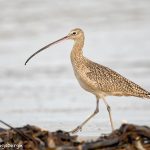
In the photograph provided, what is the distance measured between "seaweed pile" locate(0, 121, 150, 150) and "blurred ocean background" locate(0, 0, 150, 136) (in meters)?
1.81

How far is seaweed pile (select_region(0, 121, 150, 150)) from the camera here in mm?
7902

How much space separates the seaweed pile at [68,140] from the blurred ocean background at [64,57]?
1.81 meters

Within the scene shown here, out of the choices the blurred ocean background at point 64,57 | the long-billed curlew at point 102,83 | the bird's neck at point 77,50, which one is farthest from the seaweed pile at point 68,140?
the bird's neck at point 77,50

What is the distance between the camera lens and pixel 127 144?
7.95m

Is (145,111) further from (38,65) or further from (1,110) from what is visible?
(38,65)

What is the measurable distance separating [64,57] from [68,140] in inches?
339

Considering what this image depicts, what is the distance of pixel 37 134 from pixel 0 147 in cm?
46

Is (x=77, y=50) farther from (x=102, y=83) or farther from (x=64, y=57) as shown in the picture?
(x=64, y=57)

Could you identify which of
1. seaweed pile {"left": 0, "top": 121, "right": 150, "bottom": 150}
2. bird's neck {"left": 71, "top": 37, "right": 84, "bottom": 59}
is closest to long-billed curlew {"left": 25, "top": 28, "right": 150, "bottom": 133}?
bird's neck {"left": 71, "top": 37, "right": 84, "bottom": 59}

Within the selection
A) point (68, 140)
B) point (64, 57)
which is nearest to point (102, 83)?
point (68, 140)

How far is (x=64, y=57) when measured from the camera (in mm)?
16891

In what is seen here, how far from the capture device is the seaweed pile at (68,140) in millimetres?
7902

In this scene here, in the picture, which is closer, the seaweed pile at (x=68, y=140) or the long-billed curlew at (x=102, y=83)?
the seaweed pile at (x=68, y=140)

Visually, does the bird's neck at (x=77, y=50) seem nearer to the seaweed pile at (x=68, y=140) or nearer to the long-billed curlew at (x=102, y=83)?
the long-billed curlew at (x=102, y=83)
